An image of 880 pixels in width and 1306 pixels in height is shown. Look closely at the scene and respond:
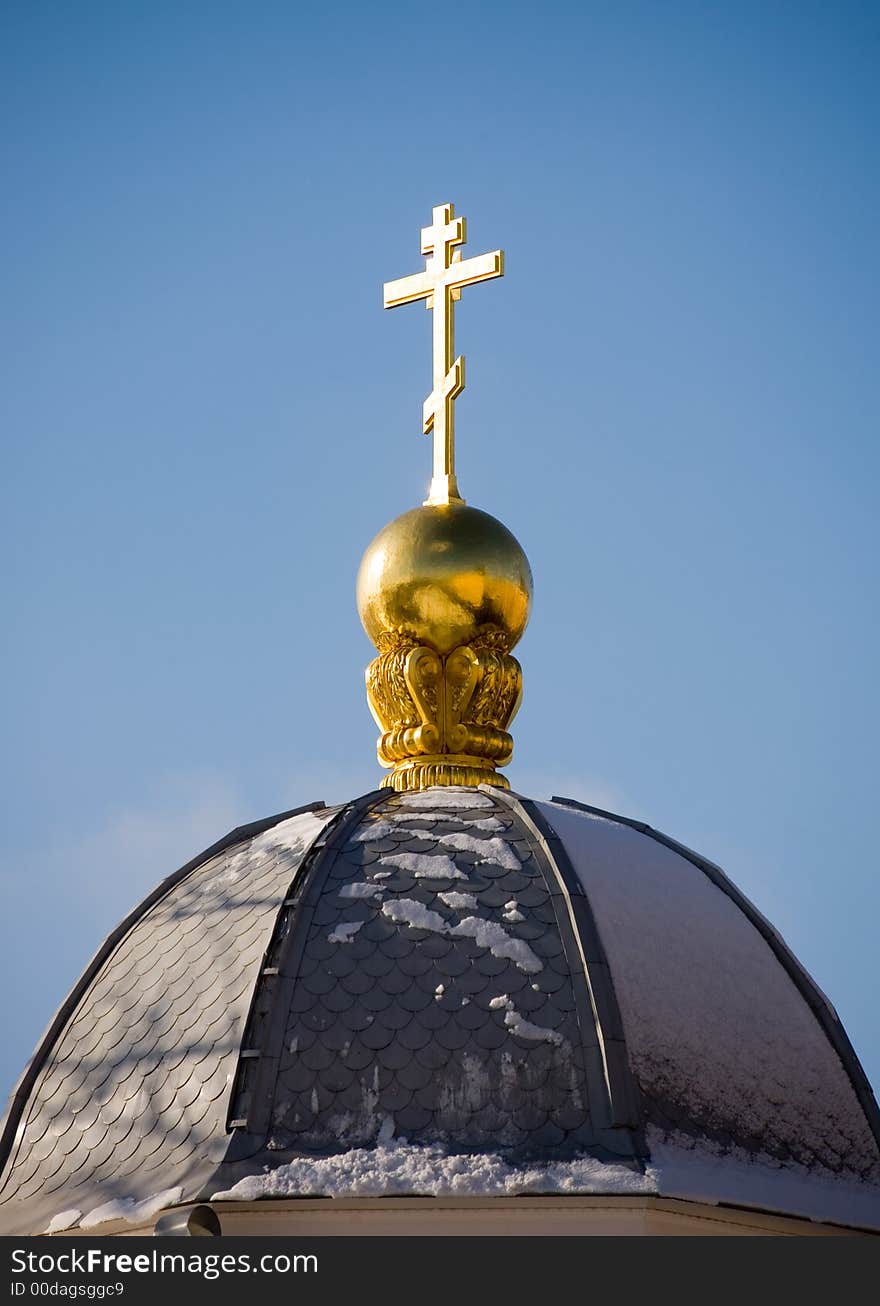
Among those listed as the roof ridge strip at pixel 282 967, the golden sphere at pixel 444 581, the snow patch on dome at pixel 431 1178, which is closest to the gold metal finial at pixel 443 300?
the golden sphere at pixel 444 581

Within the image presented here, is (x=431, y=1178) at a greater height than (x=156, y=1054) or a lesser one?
lesser

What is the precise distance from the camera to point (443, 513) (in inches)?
773

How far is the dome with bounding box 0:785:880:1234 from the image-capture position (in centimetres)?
1506

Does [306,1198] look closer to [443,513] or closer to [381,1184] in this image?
[381,1184]

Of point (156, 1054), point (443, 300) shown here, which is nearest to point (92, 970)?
point (156, 1054)

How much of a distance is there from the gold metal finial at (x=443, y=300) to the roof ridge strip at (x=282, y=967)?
307cm

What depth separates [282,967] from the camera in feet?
52.7

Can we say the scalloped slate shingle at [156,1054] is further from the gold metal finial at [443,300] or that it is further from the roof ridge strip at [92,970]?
the gold metal finial at [443,300]

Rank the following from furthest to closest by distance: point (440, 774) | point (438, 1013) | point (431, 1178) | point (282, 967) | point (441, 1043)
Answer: point (440, 774), point (282, 967), point (438, 1013), point (441, 1043), point (431, 1178)

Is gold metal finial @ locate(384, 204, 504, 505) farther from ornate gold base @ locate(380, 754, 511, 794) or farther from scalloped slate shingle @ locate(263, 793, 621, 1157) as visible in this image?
scalloped slate shingle @ locate(263, 793, 621, 1157)

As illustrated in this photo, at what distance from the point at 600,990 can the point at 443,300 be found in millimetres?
6370

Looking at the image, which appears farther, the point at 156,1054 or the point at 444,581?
the point at 444,581

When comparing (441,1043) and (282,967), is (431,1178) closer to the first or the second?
(441,1043)
